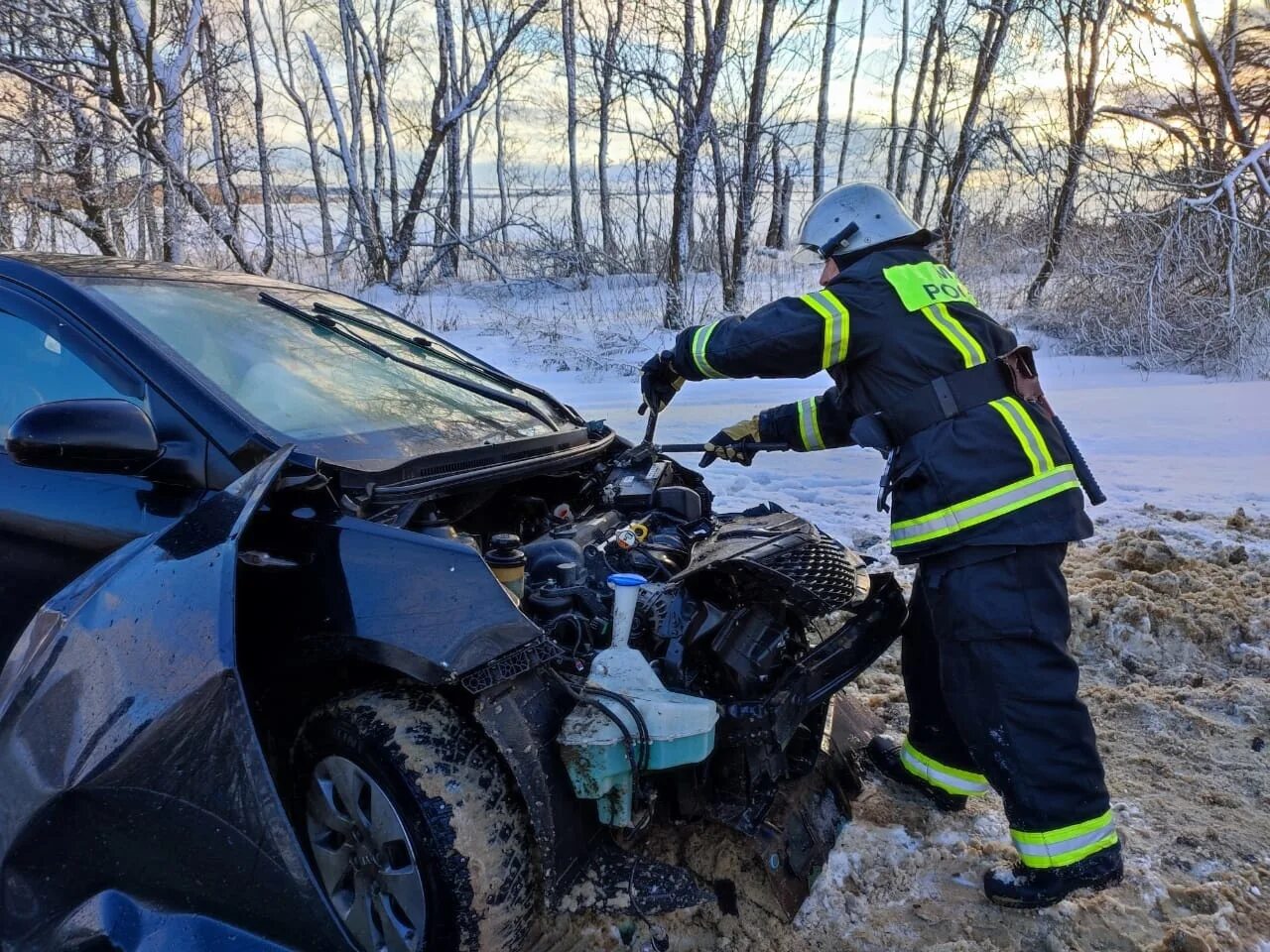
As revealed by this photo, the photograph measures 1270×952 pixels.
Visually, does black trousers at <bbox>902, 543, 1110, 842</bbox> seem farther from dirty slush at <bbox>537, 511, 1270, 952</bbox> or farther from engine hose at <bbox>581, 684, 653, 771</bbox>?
engine hose at <bbox>581, 684, 653, 771</bbox>

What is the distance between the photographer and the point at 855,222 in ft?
8.66

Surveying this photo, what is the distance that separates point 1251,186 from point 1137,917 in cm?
1020

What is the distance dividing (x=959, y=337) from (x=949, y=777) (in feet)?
4.26

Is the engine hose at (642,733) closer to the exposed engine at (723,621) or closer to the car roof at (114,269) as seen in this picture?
the exposed engine at (723,621)

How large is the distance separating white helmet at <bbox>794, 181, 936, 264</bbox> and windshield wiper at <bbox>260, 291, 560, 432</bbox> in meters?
1.04

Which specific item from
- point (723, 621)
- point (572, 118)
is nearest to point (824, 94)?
point (572, 118)

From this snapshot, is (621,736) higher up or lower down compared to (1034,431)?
lower down

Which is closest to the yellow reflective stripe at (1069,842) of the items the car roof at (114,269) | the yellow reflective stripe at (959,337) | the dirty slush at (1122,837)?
the dirty slush at (1122,837)

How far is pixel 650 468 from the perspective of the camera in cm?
310

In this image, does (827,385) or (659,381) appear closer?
(659,381)

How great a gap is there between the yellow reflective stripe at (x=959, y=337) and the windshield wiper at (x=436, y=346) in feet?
4.67

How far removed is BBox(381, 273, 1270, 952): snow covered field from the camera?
A: 2.14 metres

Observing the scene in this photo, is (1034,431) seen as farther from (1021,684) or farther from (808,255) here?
(808,255)

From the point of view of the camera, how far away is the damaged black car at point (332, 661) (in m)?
1.45
